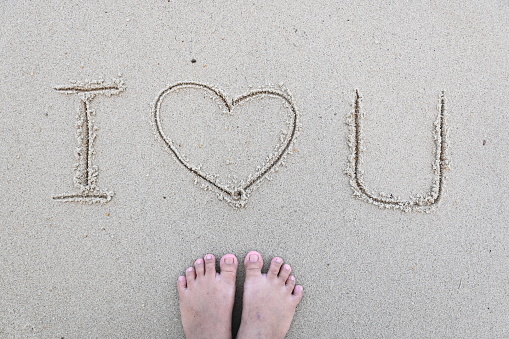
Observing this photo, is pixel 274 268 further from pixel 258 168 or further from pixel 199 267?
pixel 258 168

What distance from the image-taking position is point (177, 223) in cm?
162

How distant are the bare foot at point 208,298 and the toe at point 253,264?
0.06 meters

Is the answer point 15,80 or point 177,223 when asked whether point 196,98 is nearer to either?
point 177,223

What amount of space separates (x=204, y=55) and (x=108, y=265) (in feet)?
3.55

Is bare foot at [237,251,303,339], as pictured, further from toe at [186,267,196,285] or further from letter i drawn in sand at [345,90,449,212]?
letter i drawn in sand at [345,90,449,212]

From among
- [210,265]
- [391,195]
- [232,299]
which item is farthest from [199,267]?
[391,195]

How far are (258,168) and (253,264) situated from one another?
1.43 ft

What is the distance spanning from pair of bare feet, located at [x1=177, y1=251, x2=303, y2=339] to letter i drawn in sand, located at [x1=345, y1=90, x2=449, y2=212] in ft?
1.64

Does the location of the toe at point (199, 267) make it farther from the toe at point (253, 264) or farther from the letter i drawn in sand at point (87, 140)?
the letter i drawn in sand at point (87, 140)

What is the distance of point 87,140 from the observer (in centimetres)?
166

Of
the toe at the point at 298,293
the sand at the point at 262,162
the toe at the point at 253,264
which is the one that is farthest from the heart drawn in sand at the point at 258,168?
the toe at the point at 298,293

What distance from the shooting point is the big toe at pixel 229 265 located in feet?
5.22

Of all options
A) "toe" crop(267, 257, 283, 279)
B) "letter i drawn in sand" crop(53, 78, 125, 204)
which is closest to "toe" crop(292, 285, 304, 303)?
"toe" crop(267, 257, 283, 279)

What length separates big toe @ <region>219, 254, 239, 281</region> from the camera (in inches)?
62.6
